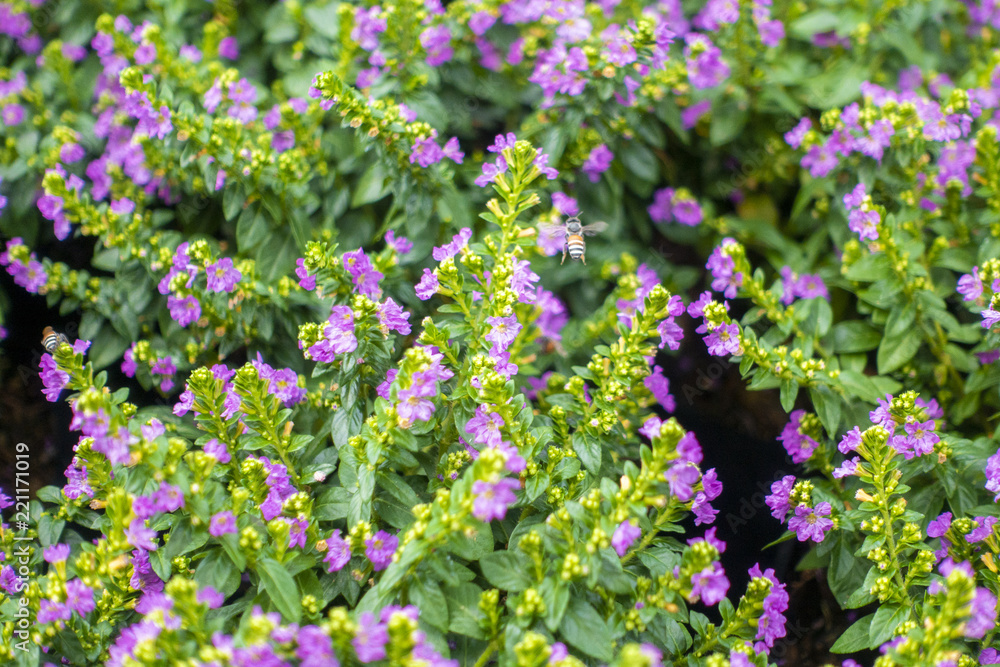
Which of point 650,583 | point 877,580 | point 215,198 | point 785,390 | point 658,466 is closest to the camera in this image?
point 658,466

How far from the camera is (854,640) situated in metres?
2.44

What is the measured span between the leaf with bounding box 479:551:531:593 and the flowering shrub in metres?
0.01

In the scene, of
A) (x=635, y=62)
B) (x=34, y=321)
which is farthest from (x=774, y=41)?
(x=34, y=321)

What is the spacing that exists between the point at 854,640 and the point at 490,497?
1.41 metres

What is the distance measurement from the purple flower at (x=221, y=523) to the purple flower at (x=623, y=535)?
1.02 m

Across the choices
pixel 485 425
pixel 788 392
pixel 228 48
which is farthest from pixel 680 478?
pixel 228 48

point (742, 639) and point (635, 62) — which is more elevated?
point (635, 62)

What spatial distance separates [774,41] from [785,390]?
1.94 meters

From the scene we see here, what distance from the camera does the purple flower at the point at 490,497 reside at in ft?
6.07

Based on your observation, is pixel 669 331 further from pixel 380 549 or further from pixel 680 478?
pixel 380 549

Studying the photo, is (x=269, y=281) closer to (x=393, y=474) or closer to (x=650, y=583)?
(x=393, y=474)

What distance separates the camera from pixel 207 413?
2.36 metres

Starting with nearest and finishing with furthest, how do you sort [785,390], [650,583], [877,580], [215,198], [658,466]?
[658,466] < [650,583] < [877,580] < [785,390] < [215,198]

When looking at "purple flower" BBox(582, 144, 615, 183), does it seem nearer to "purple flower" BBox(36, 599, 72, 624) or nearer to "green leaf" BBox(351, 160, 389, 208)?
"green leaf" BBox(351, 160, 389, 208)
